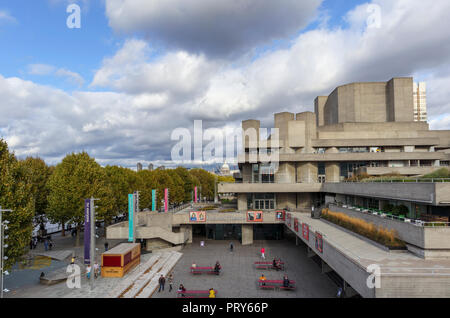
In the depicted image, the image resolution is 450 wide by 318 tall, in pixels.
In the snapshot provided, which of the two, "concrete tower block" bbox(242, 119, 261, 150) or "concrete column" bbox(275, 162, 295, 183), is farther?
"concrete tower block" bbox(242, 119, 261, 150)

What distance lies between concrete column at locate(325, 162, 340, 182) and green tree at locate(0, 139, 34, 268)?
45253mm

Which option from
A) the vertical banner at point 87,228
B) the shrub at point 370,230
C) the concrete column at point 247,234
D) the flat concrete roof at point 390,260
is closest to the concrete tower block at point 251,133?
the concrete column at point 247,234

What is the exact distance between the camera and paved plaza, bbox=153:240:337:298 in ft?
75.4

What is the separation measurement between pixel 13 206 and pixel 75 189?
14163 mm

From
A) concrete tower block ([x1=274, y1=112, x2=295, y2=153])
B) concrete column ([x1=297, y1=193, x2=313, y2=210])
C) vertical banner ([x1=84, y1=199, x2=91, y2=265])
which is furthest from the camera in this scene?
concrete tower block ([x1=274, y1=112, x2=295, y2=153])

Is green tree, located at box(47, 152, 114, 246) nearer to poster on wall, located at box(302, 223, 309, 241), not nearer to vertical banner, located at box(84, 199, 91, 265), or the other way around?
vertical banner, located at box(84, 199, 91, 265)

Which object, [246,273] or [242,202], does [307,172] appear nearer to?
[242,202]

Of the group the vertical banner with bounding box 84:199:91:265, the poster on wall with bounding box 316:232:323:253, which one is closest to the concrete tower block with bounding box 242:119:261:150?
the poster on wall with bounding box 316:232:323:253

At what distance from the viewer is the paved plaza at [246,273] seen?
75.4 feet

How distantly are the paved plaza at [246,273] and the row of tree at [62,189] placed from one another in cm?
1384

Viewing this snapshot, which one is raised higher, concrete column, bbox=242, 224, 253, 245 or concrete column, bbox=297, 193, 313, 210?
concrete column, bbox=297, 193, 313, 210

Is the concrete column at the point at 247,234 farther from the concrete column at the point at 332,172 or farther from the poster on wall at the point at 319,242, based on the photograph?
the poster on wall at the point at 319,242
